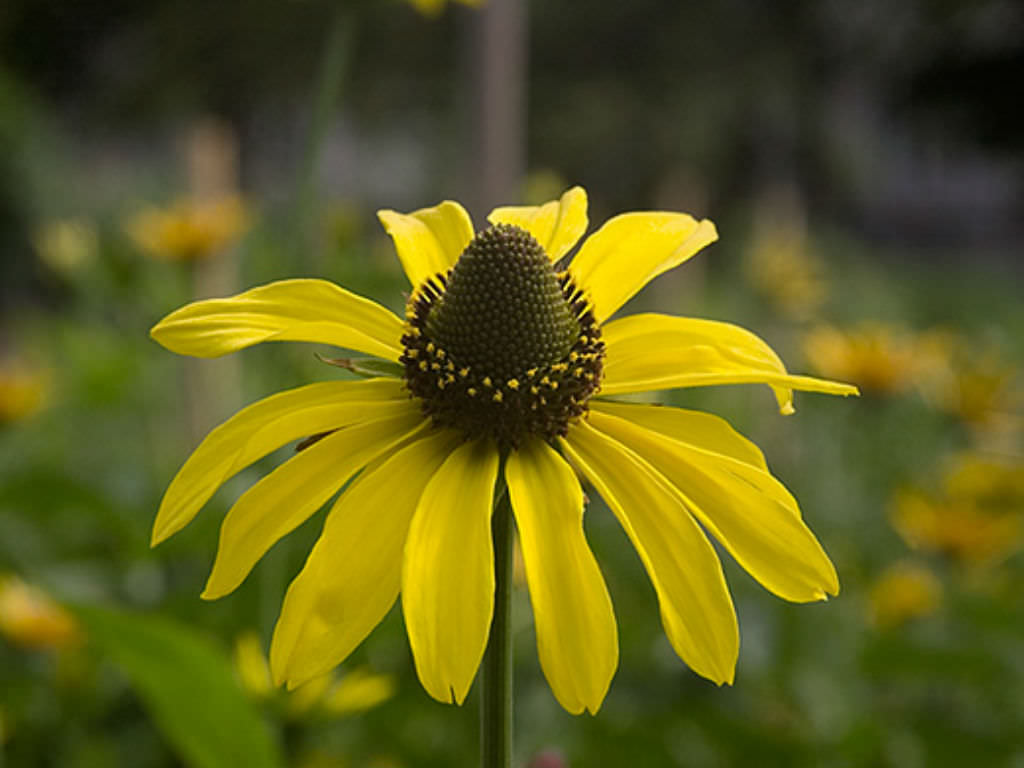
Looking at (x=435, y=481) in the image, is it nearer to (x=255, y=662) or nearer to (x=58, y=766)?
(x=255, y=662)

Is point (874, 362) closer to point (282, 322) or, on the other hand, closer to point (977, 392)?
point (977, 392)

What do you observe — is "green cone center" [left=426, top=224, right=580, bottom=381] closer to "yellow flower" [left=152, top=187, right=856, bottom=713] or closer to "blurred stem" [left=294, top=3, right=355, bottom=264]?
"yellow flower" [left=152, top=187, right=856, bottom=713]

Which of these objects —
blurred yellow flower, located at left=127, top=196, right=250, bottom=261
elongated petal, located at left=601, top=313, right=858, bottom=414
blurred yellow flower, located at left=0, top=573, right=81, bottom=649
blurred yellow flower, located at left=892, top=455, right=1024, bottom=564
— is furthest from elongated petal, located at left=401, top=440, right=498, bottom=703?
blurred yellow flower, located at left=127, top=196, right=250, bottom=261

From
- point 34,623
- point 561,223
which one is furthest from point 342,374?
point 561,223

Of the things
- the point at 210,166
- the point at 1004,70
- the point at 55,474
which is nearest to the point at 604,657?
the point at 55,474

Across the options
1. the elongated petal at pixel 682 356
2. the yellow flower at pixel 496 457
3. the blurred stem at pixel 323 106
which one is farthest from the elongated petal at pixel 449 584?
the blurred stem at pixel 323 106
